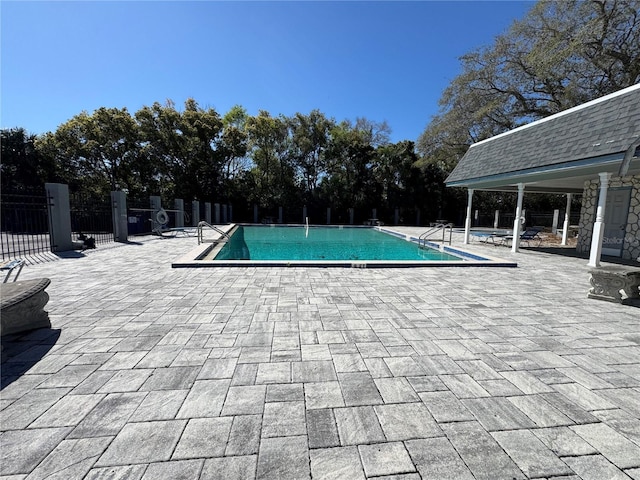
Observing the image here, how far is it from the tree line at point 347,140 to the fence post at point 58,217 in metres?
3.38

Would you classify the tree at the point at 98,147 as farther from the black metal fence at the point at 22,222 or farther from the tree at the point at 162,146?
the black metal fence at the point at 22,222

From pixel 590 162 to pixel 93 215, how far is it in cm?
1562

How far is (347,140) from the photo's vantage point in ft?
84.9

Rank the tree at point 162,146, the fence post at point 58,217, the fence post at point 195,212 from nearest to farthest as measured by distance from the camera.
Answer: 1. the fence post at point 58,217
2. the fence post at point 195,212
3. the tree at point 162,146

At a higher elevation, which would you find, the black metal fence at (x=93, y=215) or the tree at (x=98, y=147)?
the tree at (x=98, y=147)

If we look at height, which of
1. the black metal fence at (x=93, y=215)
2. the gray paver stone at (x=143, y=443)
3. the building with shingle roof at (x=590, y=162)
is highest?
the building with shingle roof at (x=590, y=162)

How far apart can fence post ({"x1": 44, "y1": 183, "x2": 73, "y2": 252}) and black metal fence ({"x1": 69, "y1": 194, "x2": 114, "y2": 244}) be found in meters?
0.96

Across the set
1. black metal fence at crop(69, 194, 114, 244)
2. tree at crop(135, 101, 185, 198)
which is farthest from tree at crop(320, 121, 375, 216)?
black metal fence at crop(69, 194, 114, 244)

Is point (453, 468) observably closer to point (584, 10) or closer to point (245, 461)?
point (245, 461)

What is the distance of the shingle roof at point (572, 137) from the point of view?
6.04m

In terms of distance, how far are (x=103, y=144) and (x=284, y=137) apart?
13.1m

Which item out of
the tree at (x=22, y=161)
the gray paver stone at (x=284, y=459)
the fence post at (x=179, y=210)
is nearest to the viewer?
the gray paver stone at (x=284, y=459)

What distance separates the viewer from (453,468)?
1.50m

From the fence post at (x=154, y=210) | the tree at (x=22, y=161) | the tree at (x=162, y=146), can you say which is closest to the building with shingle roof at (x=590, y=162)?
the fence post at (x=154, y=210)
